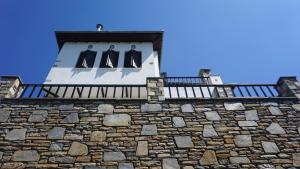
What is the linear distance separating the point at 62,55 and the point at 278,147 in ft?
31.0

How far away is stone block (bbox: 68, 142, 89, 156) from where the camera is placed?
17.8 ft

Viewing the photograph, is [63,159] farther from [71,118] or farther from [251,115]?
[251,115]

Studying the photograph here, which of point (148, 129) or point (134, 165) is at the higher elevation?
point (148, 129)

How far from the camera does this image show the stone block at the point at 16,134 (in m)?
5.71

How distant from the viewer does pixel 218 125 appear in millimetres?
6133

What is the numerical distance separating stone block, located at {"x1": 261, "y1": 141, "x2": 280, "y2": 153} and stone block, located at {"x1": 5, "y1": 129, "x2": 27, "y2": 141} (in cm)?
534

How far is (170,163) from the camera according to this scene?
526cm

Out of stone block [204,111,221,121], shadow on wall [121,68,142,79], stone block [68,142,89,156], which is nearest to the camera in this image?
stone block [68,142,89,156]

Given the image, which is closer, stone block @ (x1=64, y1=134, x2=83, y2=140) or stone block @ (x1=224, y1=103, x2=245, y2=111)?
stone block @ (x1=64, y1=134, x2=83, y2=140)

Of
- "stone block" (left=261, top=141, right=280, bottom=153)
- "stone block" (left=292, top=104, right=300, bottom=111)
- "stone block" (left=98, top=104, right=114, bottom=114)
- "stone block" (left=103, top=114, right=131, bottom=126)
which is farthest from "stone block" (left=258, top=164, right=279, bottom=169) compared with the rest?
"stone block" (left=98, top=104, right=114, bottom=114)

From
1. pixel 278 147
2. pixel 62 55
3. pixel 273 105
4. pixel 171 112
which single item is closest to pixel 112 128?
pixel 171 112

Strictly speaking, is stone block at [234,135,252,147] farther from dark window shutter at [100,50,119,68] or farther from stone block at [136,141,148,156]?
dark window shutter at [100,50,119,68]

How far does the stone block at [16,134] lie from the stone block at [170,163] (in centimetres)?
318

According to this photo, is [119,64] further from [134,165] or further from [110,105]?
[134,165]
